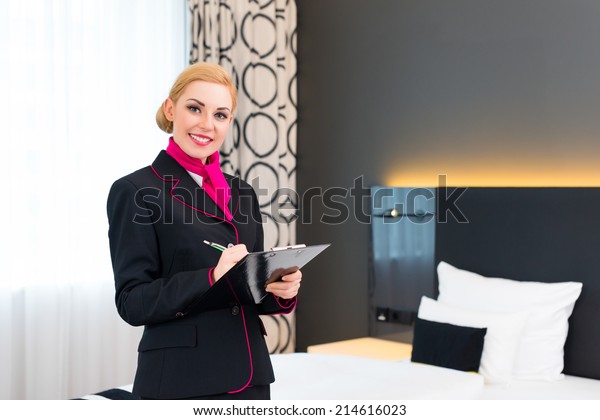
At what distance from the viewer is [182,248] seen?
4.93 feet

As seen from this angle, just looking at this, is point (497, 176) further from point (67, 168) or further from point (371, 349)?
point (67, 168)

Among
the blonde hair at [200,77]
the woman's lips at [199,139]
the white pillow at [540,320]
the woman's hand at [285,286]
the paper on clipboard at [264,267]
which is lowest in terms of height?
the white pillow at [540,320]

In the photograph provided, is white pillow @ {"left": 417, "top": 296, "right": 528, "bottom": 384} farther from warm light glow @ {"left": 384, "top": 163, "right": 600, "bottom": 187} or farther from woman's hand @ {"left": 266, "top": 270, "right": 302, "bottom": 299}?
woman's hand @ {"left": 266, "top": 270, "right": 302, "bottom": 299}

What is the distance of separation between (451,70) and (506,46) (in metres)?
0.34

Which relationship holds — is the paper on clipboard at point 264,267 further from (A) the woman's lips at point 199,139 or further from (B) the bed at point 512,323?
(B) the bed at point 512,323

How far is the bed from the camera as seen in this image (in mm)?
2613

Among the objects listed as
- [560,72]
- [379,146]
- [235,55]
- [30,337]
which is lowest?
[30,337]

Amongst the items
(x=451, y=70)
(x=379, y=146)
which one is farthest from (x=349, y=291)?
(x=451, y=70)

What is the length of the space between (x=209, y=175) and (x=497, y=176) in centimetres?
211

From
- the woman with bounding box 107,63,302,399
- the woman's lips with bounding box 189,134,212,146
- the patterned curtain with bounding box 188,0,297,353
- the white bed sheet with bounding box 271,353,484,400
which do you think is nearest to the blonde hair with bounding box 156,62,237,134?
the woman with bounding box 107,63,302,399

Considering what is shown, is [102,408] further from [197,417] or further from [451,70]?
[451,70]

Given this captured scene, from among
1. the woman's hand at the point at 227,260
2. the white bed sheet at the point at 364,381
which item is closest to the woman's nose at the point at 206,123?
the woman's hand at the point at 227,260

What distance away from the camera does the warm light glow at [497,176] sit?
3029mm

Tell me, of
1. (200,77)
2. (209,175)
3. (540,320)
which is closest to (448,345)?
(540,320)
